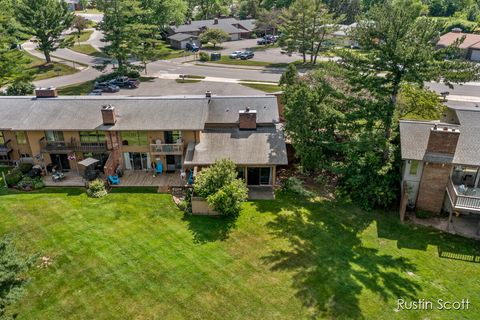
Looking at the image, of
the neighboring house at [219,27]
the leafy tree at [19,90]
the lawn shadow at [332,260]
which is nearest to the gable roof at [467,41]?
the neighboring house at [219,27]

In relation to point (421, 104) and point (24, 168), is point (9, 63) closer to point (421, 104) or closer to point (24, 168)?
point (24, 168)

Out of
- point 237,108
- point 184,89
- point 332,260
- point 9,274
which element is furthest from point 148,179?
point 184,89

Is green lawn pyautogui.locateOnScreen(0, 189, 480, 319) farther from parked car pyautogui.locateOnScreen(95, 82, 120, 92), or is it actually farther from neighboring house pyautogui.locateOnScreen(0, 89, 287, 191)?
parked car pyautogui.locateOnScreen(95, 82, 120, 92)

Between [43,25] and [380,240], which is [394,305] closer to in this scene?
[380,240]

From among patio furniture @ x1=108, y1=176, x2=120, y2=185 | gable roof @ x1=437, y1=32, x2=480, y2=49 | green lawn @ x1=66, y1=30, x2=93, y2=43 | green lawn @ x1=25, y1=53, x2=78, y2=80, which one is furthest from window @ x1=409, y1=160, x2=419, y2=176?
green lawn @ x1=66, y1=30, x2=93, y2=43

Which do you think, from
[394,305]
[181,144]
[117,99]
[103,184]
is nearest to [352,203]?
[394,305]
